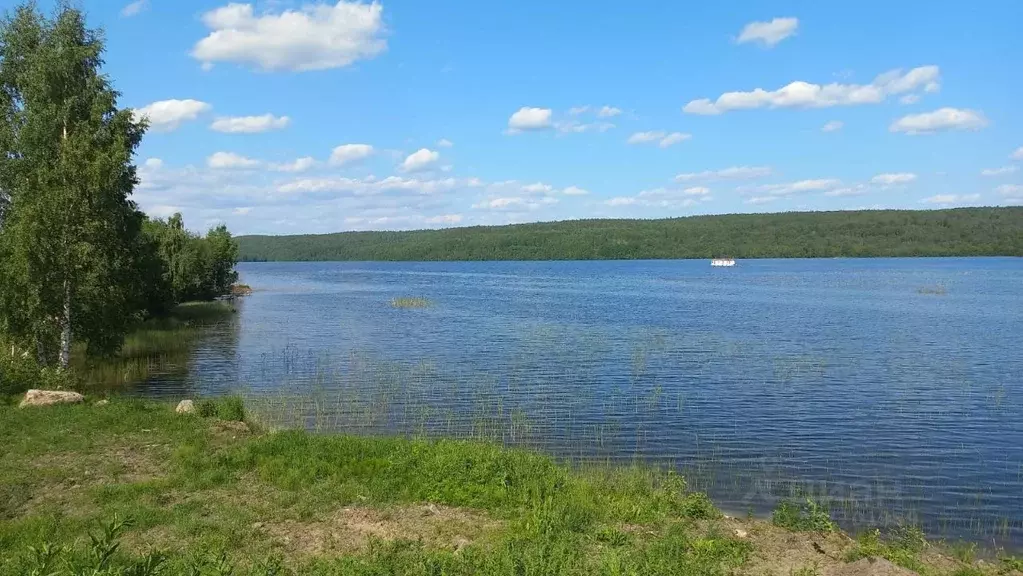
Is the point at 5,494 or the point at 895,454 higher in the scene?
the point at 5,494

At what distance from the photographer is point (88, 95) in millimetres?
A: 24297

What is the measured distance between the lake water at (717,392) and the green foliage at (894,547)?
3.33 ft

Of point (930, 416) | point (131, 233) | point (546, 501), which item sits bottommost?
point (930, 416)

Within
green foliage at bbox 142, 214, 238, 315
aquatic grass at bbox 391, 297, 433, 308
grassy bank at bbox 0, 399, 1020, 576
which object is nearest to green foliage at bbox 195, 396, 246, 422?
grassy bank at bbox 0, 399, 1020, 576

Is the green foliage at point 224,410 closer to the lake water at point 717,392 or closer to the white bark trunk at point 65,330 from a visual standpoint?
the lake water at point 717,392

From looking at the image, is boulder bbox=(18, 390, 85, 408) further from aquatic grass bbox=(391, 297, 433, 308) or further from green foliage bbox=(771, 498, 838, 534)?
aquatic grass bbox=(391, 297, 433, 308)

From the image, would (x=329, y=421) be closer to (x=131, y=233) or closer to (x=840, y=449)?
(x=840, y=449)

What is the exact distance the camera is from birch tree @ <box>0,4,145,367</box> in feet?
70.2

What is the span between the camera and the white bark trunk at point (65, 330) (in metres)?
22.2

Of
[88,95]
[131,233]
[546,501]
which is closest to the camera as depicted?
[546,501]

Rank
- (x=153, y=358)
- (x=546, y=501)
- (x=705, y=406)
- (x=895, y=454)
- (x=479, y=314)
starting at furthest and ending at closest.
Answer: (x=479, y=314)
(x=153, y=358)
(x=705, y=406)
(x=895, y=454)
(x=546, y=501)

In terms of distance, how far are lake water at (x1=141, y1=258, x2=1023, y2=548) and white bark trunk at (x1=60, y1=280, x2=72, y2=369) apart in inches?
107

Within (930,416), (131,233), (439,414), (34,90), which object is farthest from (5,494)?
(930,416)

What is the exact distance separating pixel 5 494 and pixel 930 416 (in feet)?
73.6
